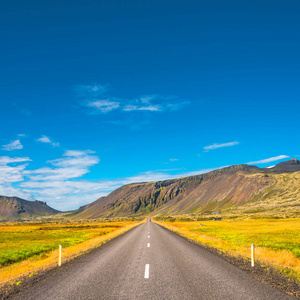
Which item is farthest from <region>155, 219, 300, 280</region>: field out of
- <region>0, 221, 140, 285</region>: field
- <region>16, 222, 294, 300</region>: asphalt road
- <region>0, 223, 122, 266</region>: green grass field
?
<region>0, 223, 122, 266</region>: green grass field

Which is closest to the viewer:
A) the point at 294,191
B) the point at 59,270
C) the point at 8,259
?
the point at 59,270

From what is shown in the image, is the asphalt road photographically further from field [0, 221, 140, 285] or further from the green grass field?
the green grass field

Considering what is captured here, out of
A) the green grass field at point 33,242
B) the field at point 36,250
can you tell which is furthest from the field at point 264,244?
the green grass field at point 33,242

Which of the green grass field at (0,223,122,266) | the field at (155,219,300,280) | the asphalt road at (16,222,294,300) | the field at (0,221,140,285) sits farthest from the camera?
the green grass field at (0,223,122,266)

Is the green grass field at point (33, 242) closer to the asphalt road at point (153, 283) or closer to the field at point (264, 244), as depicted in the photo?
the asphalt road at point (153, 283)

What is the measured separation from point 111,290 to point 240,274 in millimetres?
5225

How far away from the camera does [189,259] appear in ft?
45.3

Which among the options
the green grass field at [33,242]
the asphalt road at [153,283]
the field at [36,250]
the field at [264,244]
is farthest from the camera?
the green grass field at [33,242]

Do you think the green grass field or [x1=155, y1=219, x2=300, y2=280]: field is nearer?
[x1=155, y1=219, x2=300, y2=280]: field

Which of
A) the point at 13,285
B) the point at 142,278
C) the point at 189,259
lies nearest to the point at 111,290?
the point at 142,278

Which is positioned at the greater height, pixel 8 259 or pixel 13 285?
pixel 13 285

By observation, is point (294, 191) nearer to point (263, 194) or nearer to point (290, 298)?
point (263, 194)

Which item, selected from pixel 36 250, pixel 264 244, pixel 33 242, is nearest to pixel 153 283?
pixel 36 250

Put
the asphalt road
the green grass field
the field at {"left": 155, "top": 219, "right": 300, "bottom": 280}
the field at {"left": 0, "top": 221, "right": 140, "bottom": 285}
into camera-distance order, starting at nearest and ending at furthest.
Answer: the asphalt road, the field at {"left": 155, "top": 219, "right": 300, "bottom": 280}, the field at {"left": 0, "top": 221, "right": 140, "bottom": 285}, the green grass field
